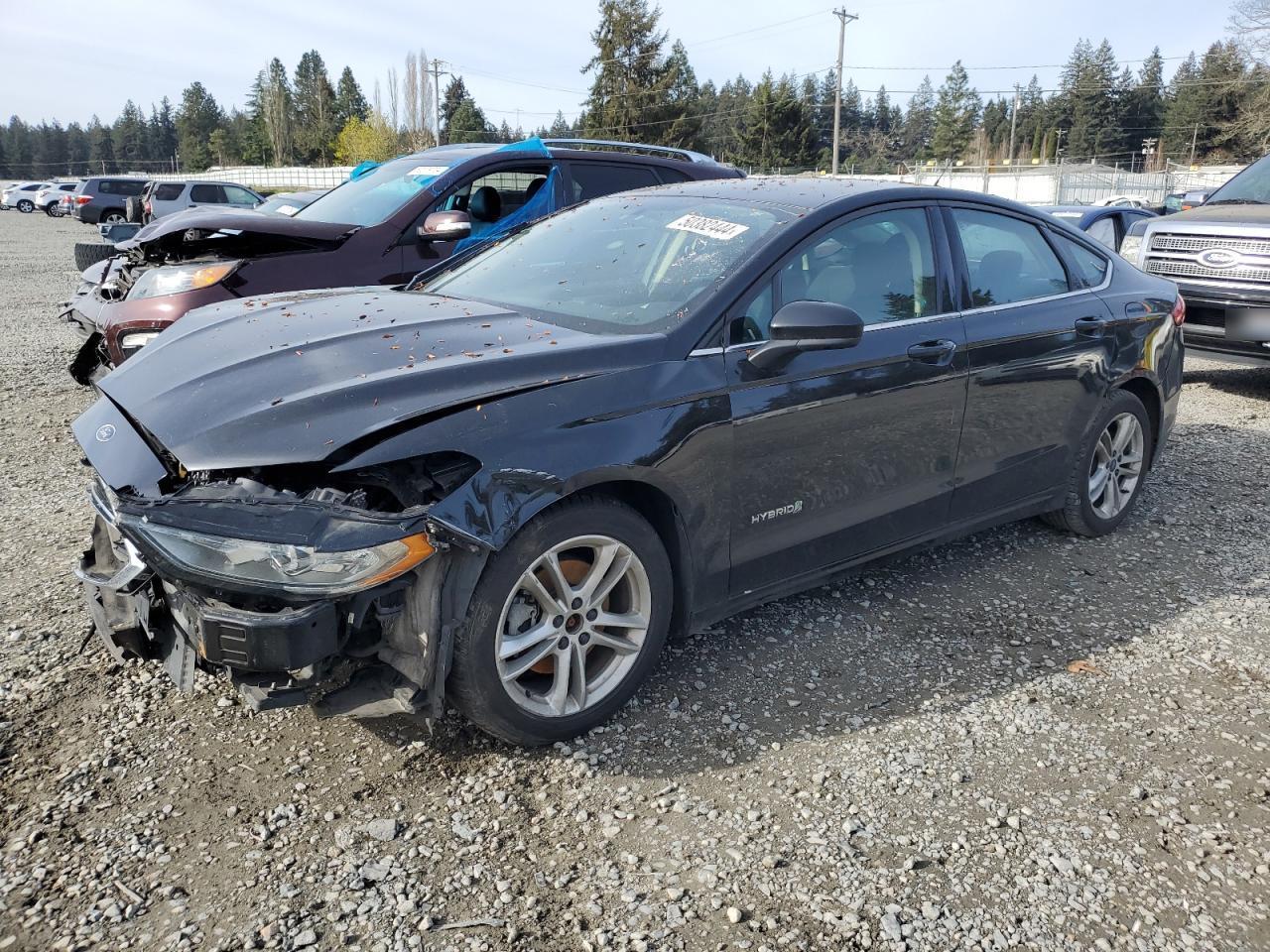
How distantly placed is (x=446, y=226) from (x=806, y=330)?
3207mm

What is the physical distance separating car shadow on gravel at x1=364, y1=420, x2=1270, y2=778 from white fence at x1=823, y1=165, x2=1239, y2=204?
31.7 m

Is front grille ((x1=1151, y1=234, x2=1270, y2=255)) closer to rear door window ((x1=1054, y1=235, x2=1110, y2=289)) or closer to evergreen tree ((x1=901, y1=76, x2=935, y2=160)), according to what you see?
rear door window ((x1=1054, y1=235, x2=1110, y2=289))

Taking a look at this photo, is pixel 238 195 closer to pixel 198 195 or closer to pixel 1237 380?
pixel 198 195

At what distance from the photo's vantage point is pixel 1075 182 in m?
35.8

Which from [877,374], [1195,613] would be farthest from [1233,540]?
[877,374]

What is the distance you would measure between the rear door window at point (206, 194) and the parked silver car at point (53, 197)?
715 inches

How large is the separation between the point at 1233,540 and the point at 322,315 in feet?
14.8

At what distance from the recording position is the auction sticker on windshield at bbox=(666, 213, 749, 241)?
3.51 metres

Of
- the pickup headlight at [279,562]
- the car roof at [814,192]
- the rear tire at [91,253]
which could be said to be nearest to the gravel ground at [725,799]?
the pickup headlight at [279,562]

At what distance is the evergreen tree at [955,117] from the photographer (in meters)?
93.4

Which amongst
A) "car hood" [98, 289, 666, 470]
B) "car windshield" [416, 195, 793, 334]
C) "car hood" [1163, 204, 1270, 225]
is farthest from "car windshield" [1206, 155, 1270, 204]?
"car hood" [98, 289, 666, 470]

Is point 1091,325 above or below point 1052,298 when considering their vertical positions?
below

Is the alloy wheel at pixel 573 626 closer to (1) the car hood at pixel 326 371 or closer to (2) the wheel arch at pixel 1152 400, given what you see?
(1) the car hood at pixel 326 371

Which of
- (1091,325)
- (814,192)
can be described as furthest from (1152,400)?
(814,192)
